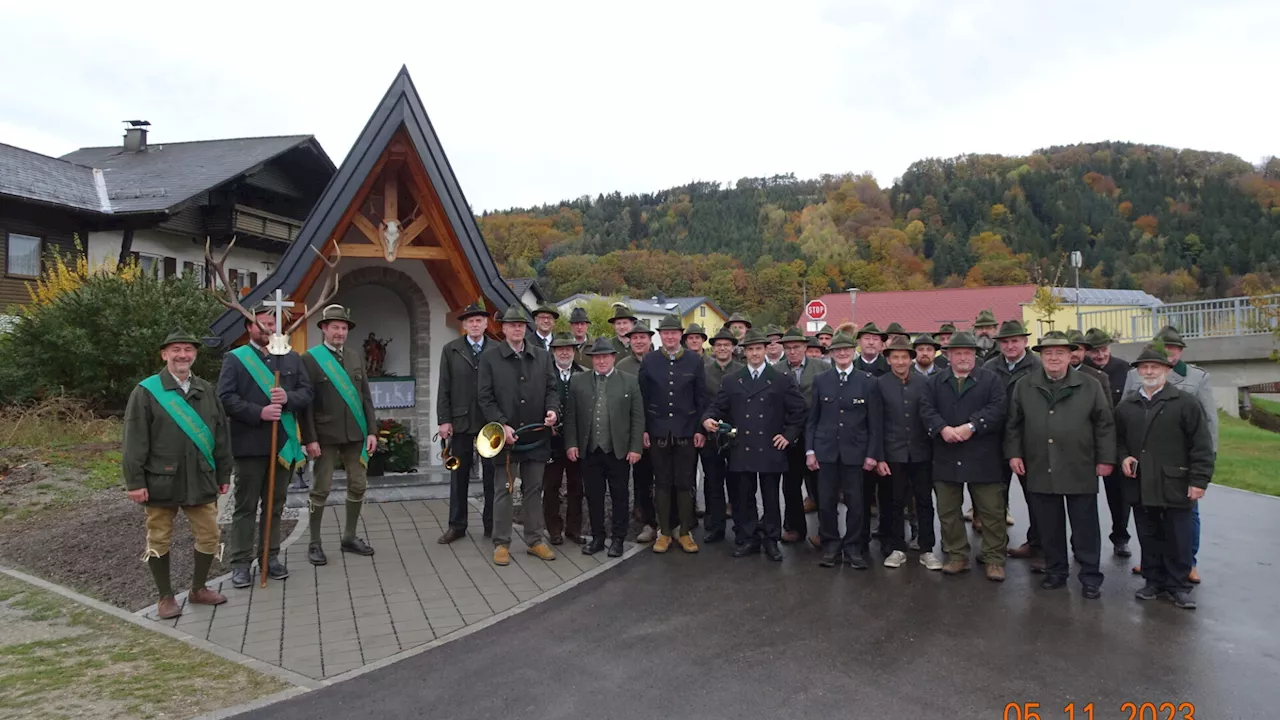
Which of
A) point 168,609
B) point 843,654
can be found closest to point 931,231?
point 843,654

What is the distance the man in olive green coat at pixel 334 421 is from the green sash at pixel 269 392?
18 cm

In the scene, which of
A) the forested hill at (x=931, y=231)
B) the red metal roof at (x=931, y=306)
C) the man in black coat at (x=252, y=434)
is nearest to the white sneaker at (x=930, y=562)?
the man in black coat at (x=252, y=434)

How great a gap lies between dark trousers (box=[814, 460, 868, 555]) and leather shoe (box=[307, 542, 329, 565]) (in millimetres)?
4340

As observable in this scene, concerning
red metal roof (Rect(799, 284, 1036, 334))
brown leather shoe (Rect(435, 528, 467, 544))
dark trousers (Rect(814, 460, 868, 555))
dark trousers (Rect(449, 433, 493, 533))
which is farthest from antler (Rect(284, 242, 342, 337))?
Answer: red metal roof (Rect(799, 284, 1036, 334))

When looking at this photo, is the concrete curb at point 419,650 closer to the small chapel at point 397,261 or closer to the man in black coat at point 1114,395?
the small chapel at point 397,261

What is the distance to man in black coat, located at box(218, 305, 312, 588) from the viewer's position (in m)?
6.18

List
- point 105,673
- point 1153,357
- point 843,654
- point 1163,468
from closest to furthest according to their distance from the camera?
point 105,673 < point 843,654 < point 1163,468 < point 1153,357

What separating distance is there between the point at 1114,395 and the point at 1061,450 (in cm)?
187

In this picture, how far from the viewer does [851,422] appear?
6.88 metres

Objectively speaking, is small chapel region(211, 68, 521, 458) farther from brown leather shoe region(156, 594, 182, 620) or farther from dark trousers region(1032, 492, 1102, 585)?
dark trousers region(1032, 492, 1102, 585)

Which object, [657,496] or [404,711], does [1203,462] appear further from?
[404,711]

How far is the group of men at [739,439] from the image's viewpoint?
226 inches

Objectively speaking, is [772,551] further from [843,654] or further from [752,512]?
[843,654]

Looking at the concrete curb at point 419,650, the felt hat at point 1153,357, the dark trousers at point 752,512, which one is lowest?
the concrete curb at point 419,650
